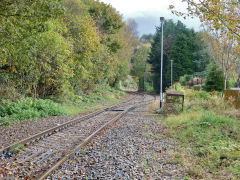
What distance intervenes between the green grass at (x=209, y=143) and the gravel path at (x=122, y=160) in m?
0.55

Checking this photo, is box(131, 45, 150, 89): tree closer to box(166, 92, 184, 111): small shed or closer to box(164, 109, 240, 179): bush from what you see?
box(166, 92, 184, 111): small shed

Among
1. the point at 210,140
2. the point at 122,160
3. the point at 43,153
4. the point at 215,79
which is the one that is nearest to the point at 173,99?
the point at 210,140

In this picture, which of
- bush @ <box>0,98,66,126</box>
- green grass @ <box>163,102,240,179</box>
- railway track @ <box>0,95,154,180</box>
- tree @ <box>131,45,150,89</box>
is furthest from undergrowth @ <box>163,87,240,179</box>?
tree @ <box>131,45,150,89</box>

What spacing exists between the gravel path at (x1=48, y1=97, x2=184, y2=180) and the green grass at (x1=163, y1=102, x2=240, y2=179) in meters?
0.55

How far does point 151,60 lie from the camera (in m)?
58.0

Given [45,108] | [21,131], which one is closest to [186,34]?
[45,108]

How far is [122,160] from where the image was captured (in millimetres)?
5824

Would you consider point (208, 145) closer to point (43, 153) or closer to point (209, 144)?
point (209, 144)

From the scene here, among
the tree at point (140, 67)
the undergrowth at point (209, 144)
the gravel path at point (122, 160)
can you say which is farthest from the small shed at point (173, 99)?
the tree at point (140, 67)

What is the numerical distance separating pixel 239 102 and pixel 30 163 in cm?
1188

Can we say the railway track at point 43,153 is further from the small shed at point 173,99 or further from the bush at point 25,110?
the small shed at point 173,99

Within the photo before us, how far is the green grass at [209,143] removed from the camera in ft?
17.7

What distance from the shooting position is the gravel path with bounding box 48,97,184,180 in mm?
5031

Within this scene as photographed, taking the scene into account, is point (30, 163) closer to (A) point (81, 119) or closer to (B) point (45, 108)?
(A) point (81, 119)
